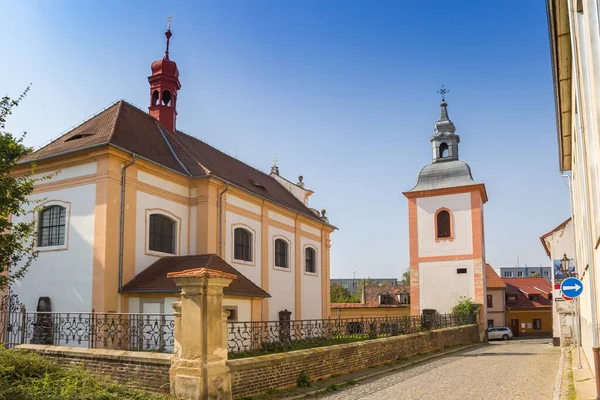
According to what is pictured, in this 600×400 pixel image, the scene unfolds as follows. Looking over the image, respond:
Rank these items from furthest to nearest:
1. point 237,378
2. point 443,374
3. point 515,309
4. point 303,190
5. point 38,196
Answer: point 515,309 → point 303,190 → point 38,196 → point 443,374 → point 237,378

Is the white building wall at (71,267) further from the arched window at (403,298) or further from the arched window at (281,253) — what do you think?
the arched window at (403,298)

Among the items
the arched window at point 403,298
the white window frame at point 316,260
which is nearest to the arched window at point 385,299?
the arched window at point 403,298

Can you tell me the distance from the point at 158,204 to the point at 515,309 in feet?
139

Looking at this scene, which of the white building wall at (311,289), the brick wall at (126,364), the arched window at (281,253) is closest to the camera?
the brick wall at (126,364)

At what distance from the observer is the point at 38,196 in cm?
1886

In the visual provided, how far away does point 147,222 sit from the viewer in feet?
61.3

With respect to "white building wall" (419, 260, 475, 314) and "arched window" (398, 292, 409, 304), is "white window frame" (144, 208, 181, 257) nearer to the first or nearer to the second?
"white building wall" (419, 260, 475, 314)

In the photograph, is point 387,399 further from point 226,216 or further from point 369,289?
point 369,289

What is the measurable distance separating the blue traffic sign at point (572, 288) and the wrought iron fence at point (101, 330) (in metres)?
9.80

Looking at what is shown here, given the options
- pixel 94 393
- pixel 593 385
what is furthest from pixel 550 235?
pixel 94 393

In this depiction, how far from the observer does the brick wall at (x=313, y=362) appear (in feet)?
34.5

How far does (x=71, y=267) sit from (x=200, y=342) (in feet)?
31.5

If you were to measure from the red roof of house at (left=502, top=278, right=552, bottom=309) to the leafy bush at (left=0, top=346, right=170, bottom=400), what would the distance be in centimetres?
4918

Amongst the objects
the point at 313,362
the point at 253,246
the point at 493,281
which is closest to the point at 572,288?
the point at 313,362
